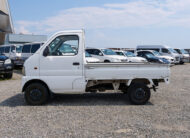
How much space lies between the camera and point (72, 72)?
242 inches

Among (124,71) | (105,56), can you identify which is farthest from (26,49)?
(124,71)

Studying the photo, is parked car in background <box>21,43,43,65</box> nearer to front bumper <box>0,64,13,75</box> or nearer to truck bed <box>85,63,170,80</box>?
front bumper <box>0,64,13,75</box>

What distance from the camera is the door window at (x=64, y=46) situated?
6211 mm

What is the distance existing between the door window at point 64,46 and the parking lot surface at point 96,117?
5.20ft

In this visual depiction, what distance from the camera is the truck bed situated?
20.2ft

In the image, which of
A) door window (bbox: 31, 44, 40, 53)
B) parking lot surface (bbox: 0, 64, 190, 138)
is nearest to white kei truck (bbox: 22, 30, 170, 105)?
parking lot surface (bbox: 0, 64, 190, 138)

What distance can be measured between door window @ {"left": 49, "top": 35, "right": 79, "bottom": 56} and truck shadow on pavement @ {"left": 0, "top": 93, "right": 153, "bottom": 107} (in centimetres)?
160

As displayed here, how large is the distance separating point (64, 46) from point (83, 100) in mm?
1948

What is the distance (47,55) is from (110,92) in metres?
3.21

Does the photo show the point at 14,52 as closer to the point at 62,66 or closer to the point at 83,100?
the point at 83,100

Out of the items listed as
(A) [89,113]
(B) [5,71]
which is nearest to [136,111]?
(A) [89,113]

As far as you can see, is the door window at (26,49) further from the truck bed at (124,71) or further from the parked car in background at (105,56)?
the truck bed at (124,71)

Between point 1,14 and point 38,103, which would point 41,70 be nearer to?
point 38,103

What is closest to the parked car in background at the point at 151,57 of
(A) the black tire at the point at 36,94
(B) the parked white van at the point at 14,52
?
(B) the parked white van at the point at 14,52
